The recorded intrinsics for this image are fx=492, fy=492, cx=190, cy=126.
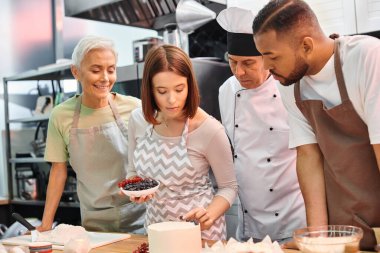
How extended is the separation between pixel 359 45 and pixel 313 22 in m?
0.15

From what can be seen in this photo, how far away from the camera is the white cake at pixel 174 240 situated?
4.35ft

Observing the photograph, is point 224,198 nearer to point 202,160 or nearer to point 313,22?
point 202,160

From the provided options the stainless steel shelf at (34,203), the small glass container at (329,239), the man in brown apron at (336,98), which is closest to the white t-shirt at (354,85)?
the man in brown apron at (336,98)

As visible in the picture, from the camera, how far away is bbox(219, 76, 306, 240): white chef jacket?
6.60 ft

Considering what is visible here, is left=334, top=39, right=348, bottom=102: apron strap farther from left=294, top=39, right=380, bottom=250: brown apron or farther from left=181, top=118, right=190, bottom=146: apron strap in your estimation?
left=181, top=118, right=190, bottom=146: apron strap

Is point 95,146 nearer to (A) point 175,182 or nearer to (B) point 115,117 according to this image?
(B) point 115,117

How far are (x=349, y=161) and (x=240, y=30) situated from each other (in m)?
0.73

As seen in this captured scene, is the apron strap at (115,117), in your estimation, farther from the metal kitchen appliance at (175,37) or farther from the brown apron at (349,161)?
the metal kitchen appliance at (175,37)

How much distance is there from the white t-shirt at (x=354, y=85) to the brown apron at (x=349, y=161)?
0.02 m

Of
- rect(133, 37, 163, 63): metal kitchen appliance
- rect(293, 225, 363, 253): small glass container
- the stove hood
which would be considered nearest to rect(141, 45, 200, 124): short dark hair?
rect(293, 225, 363, 253): small glass container

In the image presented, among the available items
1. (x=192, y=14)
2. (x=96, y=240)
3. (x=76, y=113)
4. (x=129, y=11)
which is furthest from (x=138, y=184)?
(x=129, y=11)

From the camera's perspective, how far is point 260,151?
6.72 ft

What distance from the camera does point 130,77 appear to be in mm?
3197

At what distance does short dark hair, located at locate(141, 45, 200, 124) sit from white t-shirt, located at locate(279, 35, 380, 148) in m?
0.38
